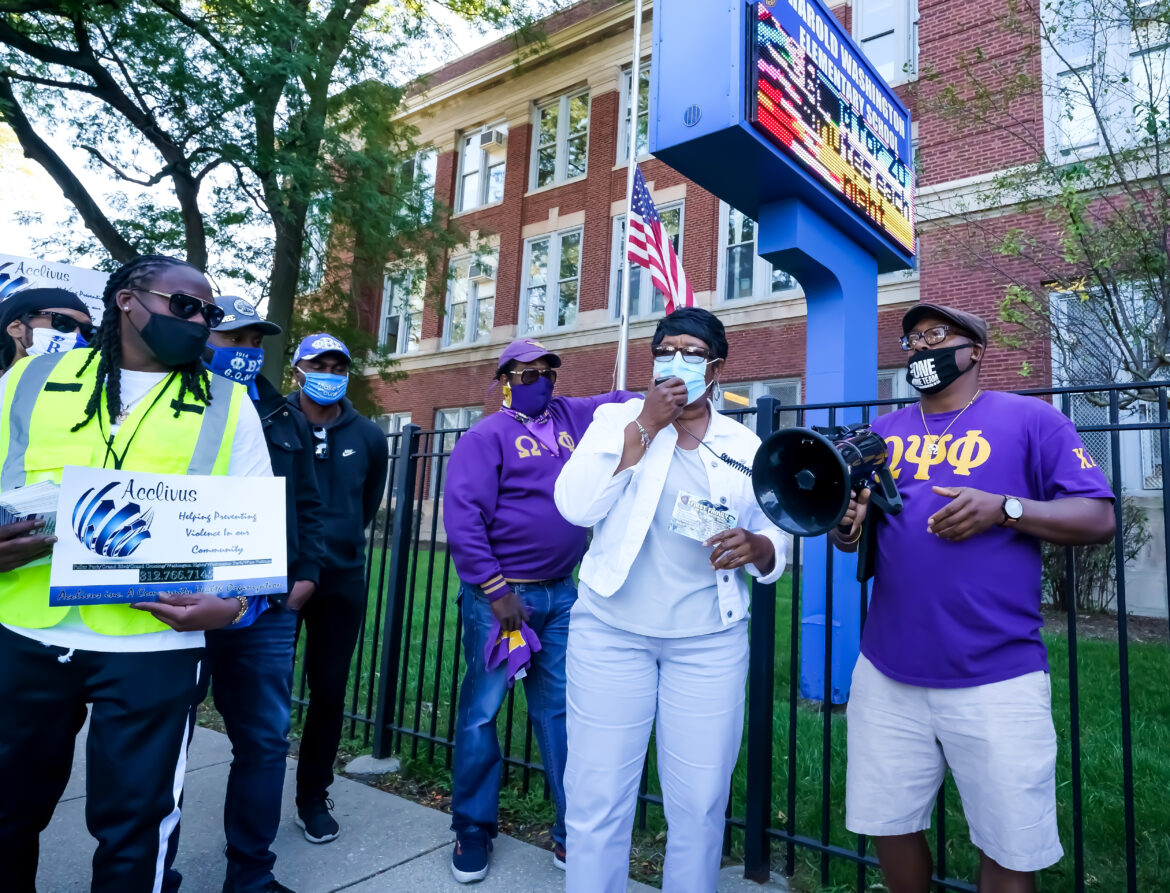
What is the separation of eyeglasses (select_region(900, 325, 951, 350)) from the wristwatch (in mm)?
566

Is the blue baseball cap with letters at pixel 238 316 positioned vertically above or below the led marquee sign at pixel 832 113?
below

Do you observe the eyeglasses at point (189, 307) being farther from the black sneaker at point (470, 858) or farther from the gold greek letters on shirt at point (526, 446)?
the black sneaker at point (470, 858)

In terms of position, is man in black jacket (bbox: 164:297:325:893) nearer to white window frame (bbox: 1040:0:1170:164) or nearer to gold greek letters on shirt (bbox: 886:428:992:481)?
gold greek letters on shirt (bbox: 886:428:992:481)

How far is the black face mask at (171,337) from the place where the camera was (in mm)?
2199

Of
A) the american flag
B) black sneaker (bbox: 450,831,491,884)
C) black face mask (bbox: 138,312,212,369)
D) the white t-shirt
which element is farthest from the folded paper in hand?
the american flag

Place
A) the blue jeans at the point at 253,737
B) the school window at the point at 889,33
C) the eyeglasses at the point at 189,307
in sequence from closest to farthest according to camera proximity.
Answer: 1. the eyeglasses at the point at 189,307
2. the blue jeans at the point at 253,737
3. the school window at the point at 889,33

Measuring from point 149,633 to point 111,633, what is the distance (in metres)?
0.09

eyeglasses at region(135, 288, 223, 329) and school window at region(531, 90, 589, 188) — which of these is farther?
school window at region(531, 90, 589, 188)

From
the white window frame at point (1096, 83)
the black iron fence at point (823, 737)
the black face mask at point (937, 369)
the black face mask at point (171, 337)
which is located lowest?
the black iron fence at point (823, 737)

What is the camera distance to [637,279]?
17688 millimetres

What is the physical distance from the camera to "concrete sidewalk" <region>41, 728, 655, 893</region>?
10.3 feet

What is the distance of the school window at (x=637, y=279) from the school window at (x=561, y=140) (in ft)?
7.50

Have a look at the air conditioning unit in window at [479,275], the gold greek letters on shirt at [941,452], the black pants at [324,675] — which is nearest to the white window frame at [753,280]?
the air conditioning unit in window at [479,275]

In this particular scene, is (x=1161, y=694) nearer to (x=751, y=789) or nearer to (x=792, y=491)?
(x=751, y=789)
